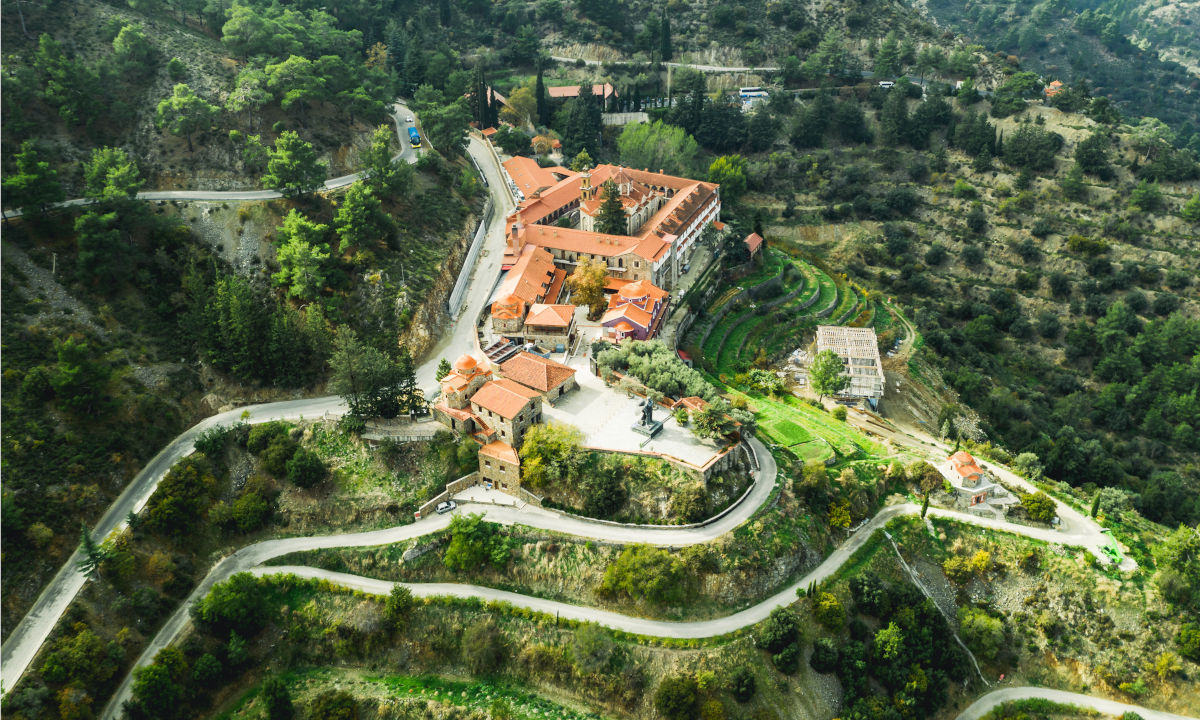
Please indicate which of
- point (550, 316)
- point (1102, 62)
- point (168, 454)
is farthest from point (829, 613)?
point (1102, 62)

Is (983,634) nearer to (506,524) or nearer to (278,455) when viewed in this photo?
(506,524)

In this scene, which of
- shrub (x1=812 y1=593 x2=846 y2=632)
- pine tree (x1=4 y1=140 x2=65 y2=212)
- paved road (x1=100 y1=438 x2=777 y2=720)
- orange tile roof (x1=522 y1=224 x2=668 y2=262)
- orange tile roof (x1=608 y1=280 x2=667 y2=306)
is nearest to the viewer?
shrub (x1=812 y1=593 x2=846 y2=632)

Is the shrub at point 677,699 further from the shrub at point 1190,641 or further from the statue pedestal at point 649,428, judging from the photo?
the shrub at point 1190,641

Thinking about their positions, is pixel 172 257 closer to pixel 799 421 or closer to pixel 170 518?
pixel 170 518

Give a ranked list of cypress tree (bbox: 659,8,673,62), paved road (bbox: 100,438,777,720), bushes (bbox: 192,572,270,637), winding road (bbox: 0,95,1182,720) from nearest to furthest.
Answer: winding road (bbox: 0,95,1182,720) < bushes (bbox: 192,572,270,637) < paved road (bbox: 100,438,777,720) < cypress tree (bbox: 659,8,673,62)

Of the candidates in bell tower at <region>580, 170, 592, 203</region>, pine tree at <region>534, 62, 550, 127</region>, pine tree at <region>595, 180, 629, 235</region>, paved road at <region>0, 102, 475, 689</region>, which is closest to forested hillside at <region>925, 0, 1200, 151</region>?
pine tree at <region>534, 62, 550, 127</region>

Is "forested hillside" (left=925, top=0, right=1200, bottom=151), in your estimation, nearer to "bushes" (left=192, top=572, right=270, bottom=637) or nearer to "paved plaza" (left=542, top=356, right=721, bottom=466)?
"paved plaza" (left=542, top=356, right=721, bottom=466)
